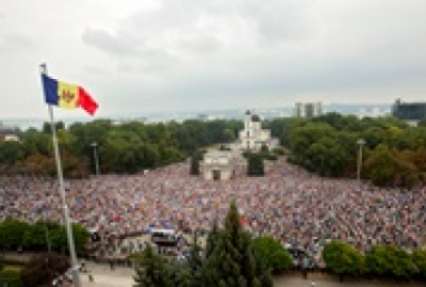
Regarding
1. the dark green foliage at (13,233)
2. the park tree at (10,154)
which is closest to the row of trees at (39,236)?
the dark green foliage at (13,233)

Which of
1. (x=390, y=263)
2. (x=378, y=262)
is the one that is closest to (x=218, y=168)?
(x=378, y=262)

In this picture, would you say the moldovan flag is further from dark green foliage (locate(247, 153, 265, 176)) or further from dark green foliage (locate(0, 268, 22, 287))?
dark green foliage (locate(247, 153, 265, 176))

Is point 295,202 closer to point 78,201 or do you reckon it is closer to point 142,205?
point 142,205

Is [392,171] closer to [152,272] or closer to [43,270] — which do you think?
[152,272]

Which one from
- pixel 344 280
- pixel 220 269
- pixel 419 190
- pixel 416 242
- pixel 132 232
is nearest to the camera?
pixel 220 269

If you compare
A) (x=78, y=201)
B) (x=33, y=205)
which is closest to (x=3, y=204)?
(x=33, y=205)
